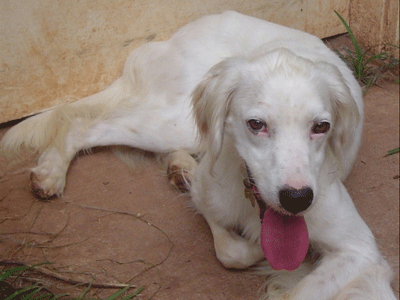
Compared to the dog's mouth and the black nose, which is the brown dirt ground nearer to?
the dog's mouth

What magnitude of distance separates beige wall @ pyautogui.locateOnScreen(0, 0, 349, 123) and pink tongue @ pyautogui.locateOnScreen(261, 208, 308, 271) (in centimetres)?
173

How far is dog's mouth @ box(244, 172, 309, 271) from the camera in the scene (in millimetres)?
2273

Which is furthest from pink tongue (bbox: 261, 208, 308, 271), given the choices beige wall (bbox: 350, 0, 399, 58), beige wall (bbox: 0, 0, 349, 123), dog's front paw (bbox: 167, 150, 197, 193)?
beige wall (bbox: 350, 0, 399, 58)

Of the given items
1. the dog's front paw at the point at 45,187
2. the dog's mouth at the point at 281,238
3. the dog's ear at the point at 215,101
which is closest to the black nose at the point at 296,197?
the dog's mouth at the point at 281,238

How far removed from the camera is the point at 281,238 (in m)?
2.29

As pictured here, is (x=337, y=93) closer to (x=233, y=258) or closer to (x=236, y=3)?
(x=233, y=258)

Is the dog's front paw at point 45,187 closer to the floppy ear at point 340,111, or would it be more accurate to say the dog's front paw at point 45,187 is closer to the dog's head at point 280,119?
the dog's head at point 280,119

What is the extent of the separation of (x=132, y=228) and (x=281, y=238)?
89 cm

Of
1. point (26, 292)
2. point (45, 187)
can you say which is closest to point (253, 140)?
point (26, 292)

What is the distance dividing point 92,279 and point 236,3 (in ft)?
6.58

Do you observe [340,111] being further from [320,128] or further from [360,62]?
[360,62]

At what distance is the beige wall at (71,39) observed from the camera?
3317 millimetres

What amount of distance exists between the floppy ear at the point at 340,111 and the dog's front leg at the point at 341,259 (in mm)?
231

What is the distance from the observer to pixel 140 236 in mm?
2857
